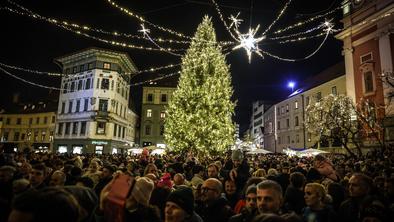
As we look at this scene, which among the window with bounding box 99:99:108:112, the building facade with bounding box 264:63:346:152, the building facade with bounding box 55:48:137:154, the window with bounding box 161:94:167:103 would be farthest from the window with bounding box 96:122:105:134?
the building facade with bounding box 264:63:346:152

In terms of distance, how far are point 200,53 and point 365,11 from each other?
1871cm

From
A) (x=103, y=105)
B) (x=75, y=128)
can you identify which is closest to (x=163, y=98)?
(x=103, y=105)

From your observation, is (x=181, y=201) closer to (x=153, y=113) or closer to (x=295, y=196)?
(x=295, y=196)

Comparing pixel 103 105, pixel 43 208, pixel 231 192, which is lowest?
pixel 231 192

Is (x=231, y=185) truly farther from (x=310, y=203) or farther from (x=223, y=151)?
(x=223, y=151)

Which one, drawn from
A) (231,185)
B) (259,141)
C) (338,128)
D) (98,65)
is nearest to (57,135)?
(98,65)

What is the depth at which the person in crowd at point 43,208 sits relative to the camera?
5.70ft

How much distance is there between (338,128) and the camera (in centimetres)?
2694

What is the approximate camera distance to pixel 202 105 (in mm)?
25500

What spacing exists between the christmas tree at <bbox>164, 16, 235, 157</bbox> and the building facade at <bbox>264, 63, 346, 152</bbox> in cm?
1863

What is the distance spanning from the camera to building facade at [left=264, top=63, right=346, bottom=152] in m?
44.5

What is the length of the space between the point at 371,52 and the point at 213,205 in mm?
31921

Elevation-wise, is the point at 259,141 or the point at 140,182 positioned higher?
the point at 259,141

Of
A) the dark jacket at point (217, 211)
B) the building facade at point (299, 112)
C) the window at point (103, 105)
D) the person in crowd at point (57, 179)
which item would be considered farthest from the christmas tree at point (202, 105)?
the window at point (103, 105)
